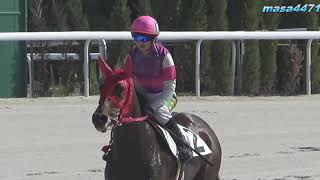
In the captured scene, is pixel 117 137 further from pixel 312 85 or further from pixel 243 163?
pixel 312 85

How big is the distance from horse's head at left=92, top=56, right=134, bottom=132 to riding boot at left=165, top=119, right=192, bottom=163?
0.81m

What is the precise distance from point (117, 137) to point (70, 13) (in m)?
15.7

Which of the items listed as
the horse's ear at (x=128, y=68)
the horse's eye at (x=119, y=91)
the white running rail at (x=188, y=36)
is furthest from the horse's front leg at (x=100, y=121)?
the white running rail at (x=188, y=36)

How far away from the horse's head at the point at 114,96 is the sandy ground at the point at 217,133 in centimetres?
438

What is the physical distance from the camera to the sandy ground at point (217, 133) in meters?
10.2

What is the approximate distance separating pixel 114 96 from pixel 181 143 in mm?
1259

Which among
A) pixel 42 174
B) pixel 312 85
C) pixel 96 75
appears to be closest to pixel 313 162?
pixel 42 174

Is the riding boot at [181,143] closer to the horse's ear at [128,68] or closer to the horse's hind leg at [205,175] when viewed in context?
the horse's hind leg at [205,175]

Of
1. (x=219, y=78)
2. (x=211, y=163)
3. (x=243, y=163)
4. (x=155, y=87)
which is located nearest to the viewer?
(x=155, y=87)

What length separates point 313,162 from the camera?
11016 mm

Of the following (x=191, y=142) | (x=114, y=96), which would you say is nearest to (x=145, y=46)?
(x=114, y=96)

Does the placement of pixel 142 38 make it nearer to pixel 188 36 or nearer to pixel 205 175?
pixel 205 175

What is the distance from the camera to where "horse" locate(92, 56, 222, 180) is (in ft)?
16.6

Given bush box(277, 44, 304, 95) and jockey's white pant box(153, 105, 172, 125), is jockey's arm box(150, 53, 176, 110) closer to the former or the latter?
jockey's white pant box(153, 105, 172, 125)
